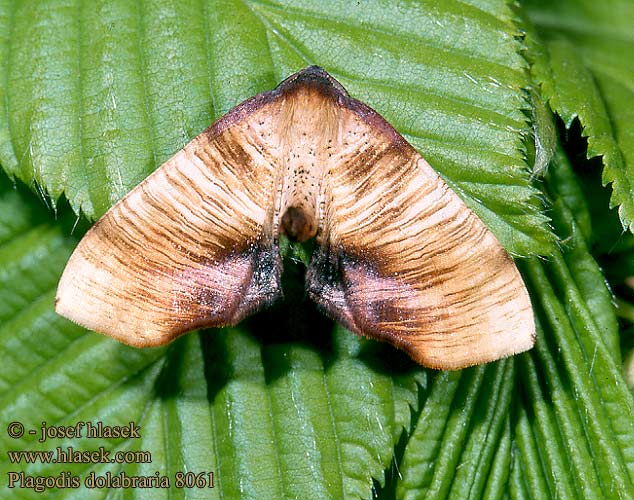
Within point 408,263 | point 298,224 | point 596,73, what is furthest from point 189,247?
point 596,73

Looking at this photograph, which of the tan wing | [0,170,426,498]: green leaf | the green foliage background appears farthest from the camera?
[0,170,426,498]: green leaf

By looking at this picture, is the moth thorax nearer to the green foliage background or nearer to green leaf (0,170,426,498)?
the green foliage background

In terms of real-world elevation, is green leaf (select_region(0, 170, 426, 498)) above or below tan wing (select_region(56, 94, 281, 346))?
below

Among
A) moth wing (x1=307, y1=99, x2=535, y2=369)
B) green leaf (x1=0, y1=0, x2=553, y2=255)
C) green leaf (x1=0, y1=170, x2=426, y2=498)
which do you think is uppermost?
green leaf (x1=0, y1=0, x2=553, y2=255)

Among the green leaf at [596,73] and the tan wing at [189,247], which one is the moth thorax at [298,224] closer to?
the tan wing at [189,247]

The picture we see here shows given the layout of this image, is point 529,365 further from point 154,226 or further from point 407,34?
point 154,226

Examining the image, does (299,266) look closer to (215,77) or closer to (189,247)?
(189,247)


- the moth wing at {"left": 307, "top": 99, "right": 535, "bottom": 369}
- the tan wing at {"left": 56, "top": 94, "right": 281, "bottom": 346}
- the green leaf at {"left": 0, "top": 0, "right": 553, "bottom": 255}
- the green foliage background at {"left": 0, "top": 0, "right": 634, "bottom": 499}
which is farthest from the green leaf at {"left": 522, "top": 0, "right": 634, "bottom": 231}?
the tan wing at {"left": 56, "top": 94, "right": 281, "bottom": 346}
